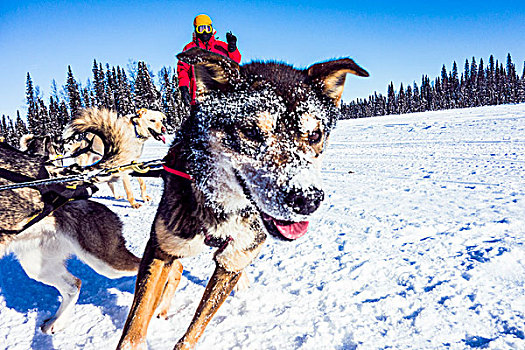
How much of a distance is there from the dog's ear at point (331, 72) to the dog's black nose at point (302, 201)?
815 millimetres

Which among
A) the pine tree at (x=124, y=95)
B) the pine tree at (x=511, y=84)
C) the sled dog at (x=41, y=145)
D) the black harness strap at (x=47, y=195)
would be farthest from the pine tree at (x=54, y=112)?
the pine tree at (x=511, y=84)

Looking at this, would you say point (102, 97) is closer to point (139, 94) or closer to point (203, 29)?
point (139, 94)

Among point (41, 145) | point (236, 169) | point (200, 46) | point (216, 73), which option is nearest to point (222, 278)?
point (236, 169)

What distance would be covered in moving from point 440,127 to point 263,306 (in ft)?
41.5

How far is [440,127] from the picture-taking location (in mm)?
12406

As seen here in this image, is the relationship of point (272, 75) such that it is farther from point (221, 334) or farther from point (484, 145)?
point (484, 145)

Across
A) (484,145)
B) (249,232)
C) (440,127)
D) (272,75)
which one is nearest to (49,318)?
(249,232)

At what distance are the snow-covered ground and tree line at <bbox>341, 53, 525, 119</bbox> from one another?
225ft

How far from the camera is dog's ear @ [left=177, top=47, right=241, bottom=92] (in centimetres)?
168

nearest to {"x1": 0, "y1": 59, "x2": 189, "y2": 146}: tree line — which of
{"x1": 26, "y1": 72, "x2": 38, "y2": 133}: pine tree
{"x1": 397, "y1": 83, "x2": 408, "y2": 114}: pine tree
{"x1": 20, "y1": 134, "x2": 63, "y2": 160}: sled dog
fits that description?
{"x1": 26, "y1": 72, "x2": 38, "y2": 133}: pine tree

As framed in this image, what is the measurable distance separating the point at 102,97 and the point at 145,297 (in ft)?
184

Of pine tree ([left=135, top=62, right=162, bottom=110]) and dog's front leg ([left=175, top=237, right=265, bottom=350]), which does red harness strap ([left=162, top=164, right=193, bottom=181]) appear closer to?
dog's front leg ([left=175, top=237, right=265, bottom=350])

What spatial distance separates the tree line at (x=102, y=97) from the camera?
139 ft

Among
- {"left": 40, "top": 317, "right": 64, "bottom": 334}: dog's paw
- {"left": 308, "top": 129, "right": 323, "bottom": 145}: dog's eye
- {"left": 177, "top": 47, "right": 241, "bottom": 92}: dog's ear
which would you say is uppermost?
{"left": 177, "top": 47, "right": 241, "bottom": 92}: dog's ear
